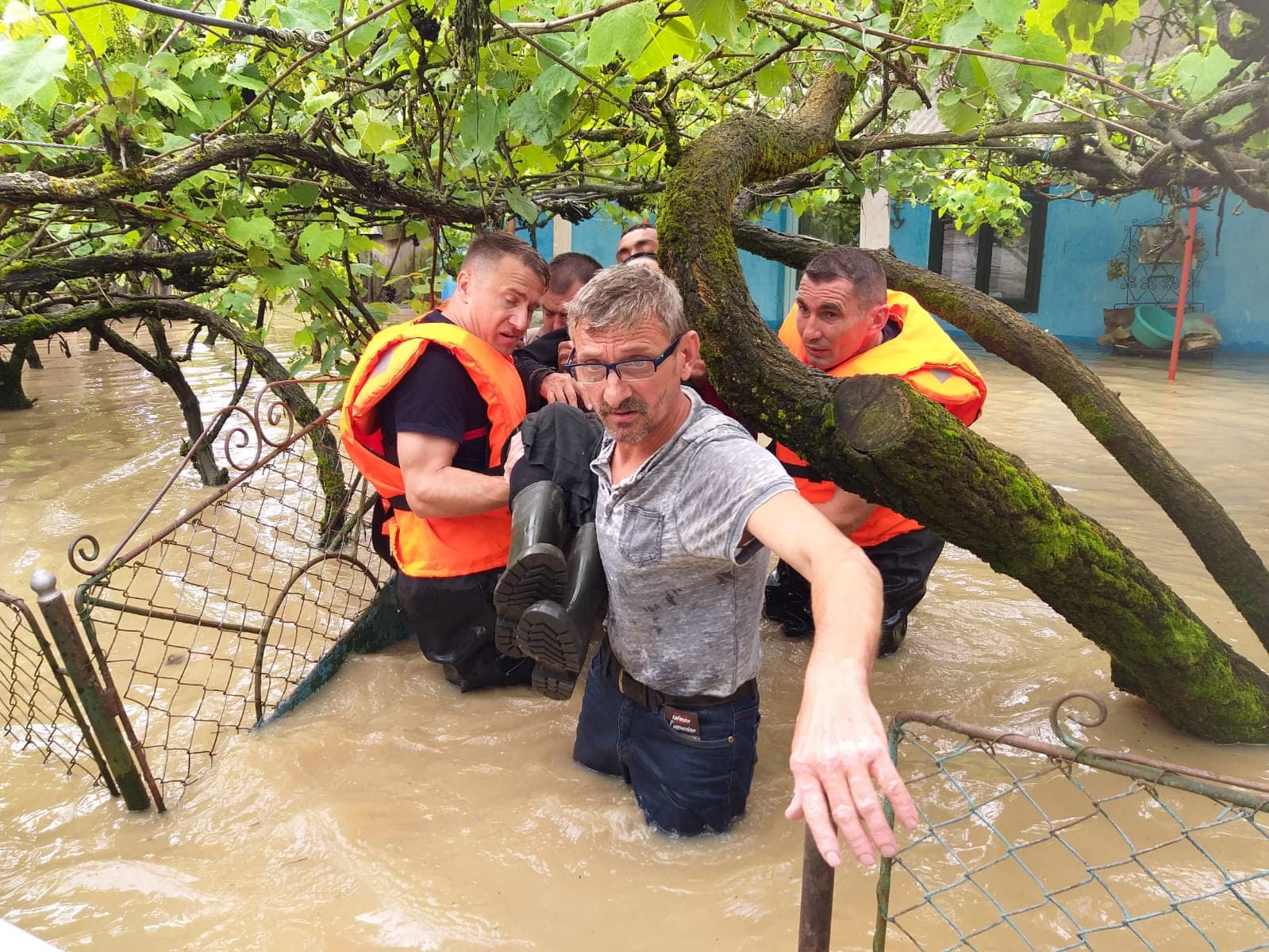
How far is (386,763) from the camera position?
3039 mm

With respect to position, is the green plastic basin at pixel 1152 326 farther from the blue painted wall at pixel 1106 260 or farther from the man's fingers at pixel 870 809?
the man's fingers at pixel 870 809

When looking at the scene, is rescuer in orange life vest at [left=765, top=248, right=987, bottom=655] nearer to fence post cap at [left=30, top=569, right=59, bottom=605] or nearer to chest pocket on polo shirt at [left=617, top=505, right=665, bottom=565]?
chest pocket on polo shirt at [left=617, top=505, right=665, bottom=565]

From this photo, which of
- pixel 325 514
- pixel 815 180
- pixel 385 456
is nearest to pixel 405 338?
pixel 385 456

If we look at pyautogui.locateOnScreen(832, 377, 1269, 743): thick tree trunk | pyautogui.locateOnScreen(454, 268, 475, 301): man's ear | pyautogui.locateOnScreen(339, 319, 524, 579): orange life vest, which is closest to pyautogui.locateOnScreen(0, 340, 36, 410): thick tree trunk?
pyautogui.locateOnScreen(339, 319, 524, 579): orange life vest

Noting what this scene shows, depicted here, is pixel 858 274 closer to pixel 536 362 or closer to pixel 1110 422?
pixel 1110 422

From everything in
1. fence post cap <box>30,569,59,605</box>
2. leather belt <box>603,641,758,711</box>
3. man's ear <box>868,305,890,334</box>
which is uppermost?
man's ear <box>868,305,890,334</box>

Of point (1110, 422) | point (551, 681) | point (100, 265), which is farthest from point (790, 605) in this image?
point (100, 265)

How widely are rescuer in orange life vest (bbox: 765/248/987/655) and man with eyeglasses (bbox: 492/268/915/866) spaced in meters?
0.89

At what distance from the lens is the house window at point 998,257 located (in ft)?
44.8

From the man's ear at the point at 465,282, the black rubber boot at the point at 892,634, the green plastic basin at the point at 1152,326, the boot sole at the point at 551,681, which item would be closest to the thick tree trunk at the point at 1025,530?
the boot sole at the point at 551,681

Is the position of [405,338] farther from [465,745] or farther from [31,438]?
[31,438]

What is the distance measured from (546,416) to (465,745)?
1371mm

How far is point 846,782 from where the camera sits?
1.21 meters

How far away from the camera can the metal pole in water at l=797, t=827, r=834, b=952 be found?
1.58 meters
